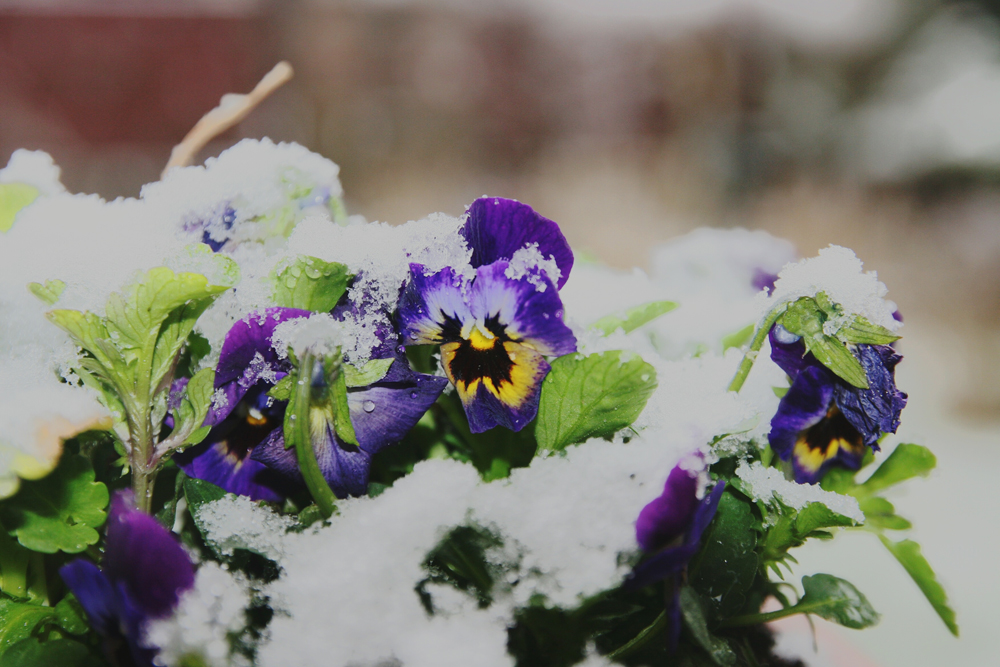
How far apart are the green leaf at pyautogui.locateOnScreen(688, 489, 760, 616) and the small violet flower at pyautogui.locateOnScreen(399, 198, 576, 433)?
100mm

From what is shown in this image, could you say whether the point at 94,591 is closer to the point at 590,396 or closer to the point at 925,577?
the point at 590,396

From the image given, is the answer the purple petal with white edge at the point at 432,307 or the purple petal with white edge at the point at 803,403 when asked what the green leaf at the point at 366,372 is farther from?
the purple petal with white edge at the point at 803,403

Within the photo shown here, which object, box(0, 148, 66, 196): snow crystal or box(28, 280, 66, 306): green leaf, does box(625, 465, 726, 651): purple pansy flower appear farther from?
box(0, 148, 66, 196): snow crystal

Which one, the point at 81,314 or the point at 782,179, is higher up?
the point at 782,179

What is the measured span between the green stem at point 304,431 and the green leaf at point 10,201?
0.23 meters

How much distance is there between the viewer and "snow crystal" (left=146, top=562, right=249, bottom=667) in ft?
0.79

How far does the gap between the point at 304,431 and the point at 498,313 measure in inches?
3.3

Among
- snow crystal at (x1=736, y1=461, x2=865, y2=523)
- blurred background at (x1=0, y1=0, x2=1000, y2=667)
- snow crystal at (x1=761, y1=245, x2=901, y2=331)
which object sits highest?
blurred background at (x1=0, y1=0, x2=1000, y2=667)

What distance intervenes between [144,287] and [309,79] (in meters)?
3.67

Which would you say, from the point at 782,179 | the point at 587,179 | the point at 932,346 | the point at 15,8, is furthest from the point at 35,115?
the point at 932,346

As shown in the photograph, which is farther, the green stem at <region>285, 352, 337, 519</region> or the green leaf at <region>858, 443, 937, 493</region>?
the green leaf at <region>858, 443, 937, 493</region>

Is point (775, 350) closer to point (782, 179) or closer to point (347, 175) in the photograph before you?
point (347, 175)

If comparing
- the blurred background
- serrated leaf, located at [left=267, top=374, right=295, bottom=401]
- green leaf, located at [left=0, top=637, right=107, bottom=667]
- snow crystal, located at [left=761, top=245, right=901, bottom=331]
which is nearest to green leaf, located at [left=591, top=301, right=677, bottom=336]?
snow crystal, located at [left=761, top=245, right=901, bottom=331]

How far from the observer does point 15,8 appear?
122 inches
